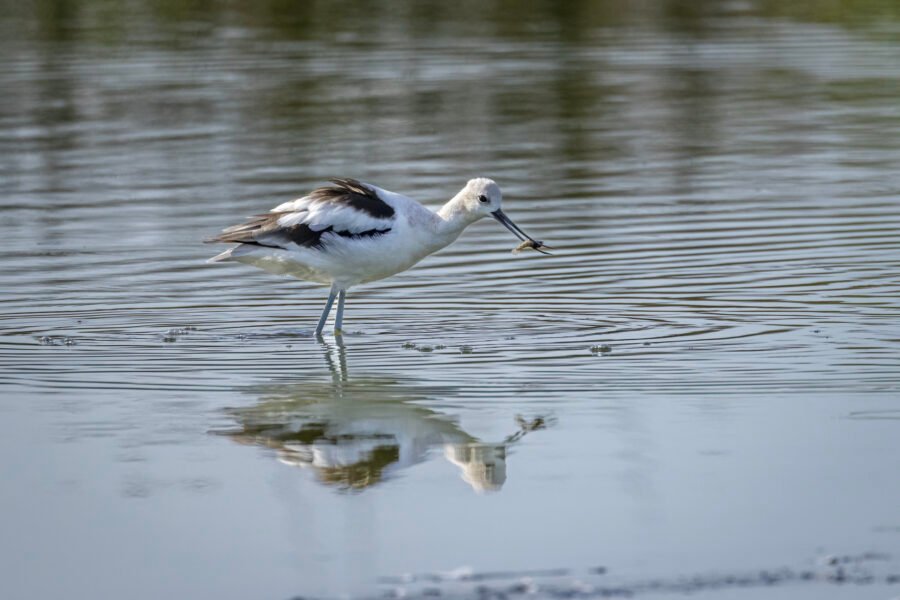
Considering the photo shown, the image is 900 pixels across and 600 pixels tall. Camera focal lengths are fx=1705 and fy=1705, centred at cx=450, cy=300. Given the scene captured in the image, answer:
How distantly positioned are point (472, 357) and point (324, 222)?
1.74 m

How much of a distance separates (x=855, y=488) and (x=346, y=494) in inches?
92.0

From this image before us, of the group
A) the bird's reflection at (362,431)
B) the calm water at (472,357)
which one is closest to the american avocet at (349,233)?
the calm water at (472,357)

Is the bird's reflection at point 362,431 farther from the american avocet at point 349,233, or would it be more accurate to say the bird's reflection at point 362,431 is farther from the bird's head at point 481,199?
Result: the bird's head at point 481,199

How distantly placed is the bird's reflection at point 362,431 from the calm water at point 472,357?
0.10ft

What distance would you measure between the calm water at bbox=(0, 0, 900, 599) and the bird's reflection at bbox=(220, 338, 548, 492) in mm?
32

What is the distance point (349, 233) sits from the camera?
39.3 ft

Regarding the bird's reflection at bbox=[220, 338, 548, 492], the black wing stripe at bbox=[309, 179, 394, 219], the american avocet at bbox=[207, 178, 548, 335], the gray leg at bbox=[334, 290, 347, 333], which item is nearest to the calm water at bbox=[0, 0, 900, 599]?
the bird's reflection at bbox=[220, 338, 548, 492]

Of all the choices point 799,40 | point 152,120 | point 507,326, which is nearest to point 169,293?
point 507,326

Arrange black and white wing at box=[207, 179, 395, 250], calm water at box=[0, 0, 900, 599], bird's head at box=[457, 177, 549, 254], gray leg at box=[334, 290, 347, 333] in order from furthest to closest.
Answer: bird's head at box=[457, 177, 549, 254] → gray leg at box=[334, 290, 347, 333] → black and white wing at box=[207, 179, 395, 250] → calm water at box=[0, 0, 900, 599]

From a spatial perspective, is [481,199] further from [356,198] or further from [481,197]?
[356,198]

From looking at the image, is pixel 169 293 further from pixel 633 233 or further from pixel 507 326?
pixel 633 233

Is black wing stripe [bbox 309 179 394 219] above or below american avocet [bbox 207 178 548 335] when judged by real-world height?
above

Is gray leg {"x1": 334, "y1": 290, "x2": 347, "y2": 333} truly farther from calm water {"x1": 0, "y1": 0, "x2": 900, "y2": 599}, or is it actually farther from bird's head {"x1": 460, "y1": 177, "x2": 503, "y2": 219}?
bird's head {"x1": 460, "y1": 177, "x2": 503, "y2": 219}

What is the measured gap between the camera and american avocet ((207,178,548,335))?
39.4 ft
